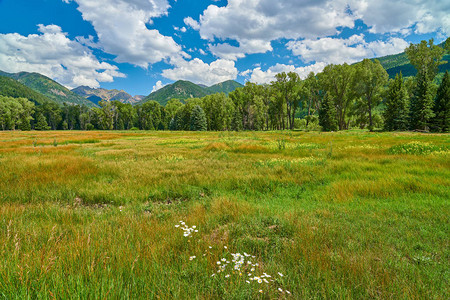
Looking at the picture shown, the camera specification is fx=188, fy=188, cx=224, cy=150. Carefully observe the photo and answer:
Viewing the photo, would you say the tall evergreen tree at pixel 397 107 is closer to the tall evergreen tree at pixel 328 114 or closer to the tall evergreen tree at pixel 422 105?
the tall evergreen tree at pixel 422 105

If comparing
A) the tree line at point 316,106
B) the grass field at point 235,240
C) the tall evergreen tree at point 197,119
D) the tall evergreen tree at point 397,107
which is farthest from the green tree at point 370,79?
the tall evergreen tree at point 197,119

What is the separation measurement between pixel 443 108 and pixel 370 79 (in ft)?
52.8

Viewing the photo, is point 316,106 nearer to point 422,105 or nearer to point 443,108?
point 422,105

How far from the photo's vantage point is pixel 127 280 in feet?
7.07

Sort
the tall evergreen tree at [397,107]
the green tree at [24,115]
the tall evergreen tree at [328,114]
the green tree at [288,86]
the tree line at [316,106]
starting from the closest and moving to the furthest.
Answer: the tree line at [316,106], the tall evergreen tree at [397,107], the tall evergreen tree at [328,114], the green tree at [288,86], the green tree at [24,115]

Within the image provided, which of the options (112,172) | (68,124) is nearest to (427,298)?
(112,172)

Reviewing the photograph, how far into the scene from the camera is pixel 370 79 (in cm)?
4697

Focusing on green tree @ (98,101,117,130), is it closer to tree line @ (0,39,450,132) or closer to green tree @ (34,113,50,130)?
tree line @ (0,39,450,132)

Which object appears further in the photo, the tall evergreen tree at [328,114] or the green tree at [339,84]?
the tall evergreen tree at [328,114]

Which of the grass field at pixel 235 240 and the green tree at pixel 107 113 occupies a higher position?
the green tree at pixel 107 113

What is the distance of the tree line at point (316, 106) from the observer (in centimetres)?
3781

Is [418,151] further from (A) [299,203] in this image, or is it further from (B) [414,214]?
(A) [299,203]

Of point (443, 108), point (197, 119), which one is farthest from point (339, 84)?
point (197, 119)

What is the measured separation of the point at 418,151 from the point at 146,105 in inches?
4509
